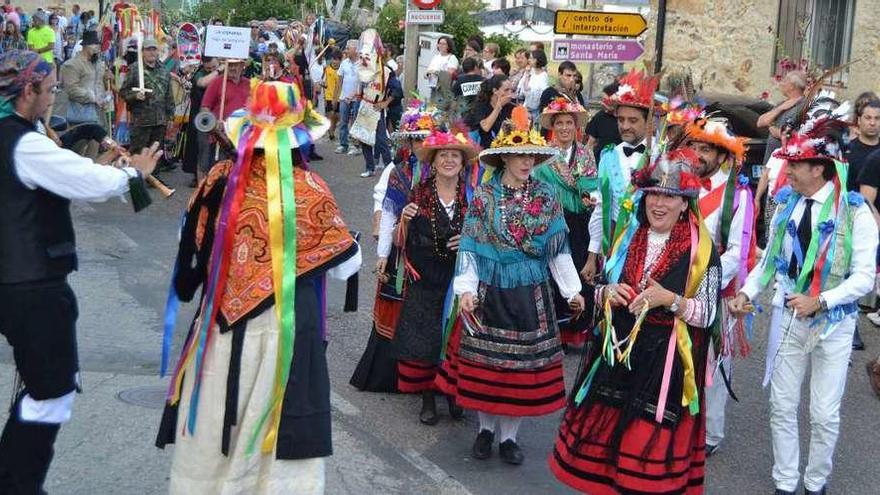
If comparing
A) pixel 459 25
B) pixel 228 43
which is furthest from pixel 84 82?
pixel 459 25

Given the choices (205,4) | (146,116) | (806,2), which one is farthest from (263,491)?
(205,4)

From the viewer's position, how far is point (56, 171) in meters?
4.77

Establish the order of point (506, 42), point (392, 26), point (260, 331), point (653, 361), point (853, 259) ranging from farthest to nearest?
1. point (506, 42)
2. point (392, 26)
3. point (853, 259)
4. point (653, 361)
5. point (260, 331)

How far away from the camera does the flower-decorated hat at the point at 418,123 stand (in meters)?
7.33

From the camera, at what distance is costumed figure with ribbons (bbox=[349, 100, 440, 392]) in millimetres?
7379

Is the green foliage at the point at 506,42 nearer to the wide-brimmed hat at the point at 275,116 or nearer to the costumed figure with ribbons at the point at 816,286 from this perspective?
the costumed figure with ribbons at the point at 816,286

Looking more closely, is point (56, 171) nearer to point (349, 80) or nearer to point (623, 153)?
point (623, 153)

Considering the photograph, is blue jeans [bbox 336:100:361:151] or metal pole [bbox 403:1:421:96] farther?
metal pole [bbox 403:1:421:96]

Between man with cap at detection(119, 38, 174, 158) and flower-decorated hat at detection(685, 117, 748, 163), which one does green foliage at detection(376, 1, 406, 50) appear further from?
flower-decorated hat at detection(685, 117, 748, 163)

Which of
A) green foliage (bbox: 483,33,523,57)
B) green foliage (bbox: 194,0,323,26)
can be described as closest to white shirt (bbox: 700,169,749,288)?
green foliage (bbox: 483,33,523,57)

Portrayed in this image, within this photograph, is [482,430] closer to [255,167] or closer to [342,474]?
[342,474]

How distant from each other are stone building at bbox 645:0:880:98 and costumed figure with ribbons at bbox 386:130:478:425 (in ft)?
30.4

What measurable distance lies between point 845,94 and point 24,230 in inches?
480

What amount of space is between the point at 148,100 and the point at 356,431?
9.45 m
